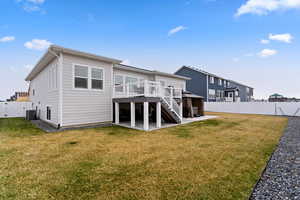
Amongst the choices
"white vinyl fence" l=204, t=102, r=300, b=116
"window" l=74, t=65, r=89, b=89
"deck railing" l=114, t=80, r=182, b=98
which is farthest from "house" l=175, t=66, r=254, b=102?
"window" l=74, t=65, r=89, b=89

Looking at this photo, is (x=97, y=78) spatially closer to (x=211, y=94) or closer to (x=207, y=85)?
(x=207, y=85)

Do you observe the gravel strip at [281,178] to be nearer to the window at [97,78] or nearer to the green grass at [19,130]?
the window at [97,78]

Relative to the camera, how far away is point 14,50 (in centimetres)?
1393

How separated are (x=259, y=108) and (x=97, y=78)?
61.1 ft

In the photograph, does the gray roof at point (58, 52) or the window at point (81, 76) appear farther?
the window at point (81, 76)

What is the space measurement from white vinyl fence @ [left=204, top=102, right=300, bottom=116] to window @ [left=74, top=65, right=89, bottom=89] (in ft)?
58.2

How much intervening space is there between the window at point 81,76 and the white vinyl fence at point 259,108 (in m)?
17.7

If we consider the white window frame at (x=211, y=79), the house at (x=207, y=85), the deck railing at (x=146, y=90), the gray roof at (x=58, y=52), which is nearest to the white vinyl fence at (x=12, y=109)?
the gray roof at (x=58, y=52)

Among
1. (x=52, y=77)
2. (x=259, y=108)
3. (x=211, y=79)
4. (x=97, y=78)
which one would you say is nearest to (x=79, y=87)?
(x=97, y=78)

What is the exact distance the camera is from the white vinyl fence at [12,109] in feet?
45.6

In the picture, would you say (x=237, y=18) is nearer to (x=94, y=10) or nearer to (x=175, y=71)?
(x=94, y=10)

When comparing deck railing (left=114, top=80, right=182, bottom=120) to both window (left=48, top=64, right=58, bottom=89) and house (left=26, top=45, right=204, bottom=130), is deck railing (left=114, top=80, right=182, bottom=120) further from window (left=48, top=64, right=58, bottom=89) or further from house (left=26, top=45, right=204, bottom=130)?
window (left=48, top=64, right=58, bottom=89)

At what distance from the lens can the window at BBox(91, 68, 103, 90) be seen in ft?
28.3

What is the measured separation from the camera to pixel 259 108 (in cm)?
1675
